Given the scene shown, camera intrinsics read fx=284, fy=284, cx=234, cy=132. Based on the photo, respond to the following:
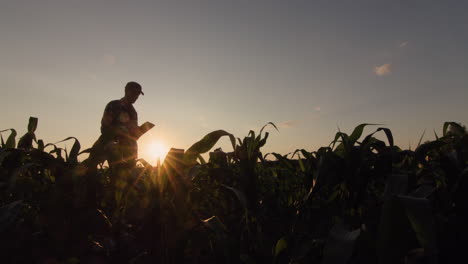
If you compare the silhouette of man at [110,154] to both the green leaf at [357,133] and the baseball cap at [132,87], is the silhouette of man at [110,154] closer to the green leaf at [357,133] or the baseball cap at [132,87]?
the green leaf at [357,133]

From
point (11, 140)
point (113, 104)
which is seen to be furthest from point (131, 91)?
point (11, 140)

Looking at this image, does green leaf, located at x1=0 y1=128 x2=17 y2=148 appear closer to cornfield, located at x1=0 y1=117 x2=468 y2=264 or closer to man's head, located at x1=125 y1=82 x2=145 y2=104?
cornfield, located at x1=0 y1=117 x2=468 y2=264

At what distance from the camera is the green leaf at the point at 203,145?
46.9 inches

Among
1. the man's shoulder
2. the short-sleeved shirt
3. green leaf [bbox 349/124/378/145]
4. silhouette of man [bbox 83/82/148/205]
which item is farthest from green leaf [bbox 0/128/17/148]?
the man's shoulder

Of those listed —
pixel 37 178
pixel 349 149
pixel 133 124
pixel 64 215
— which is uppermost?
pixel 133 124

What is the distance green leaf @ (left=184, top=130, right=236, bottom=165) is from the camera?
46.9 inches

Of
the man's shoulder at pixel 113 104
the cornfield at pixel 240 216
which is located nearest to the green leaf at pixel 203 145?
the cornfield at pixel 240 216

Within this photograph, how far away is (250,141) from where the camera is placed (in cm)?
157

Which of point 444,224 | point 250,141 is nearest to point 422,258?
point 444,224

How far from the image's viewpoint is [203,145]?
119cm

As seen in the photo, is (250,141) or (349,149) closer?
(349,149)

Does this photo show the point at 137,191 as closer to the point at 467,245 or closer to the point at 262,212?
the point at 262,212

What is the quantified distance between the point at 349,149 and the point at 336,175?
0.15m

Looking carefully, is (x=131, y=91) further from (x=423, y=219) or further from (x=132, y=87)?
(x=423, y=219)
